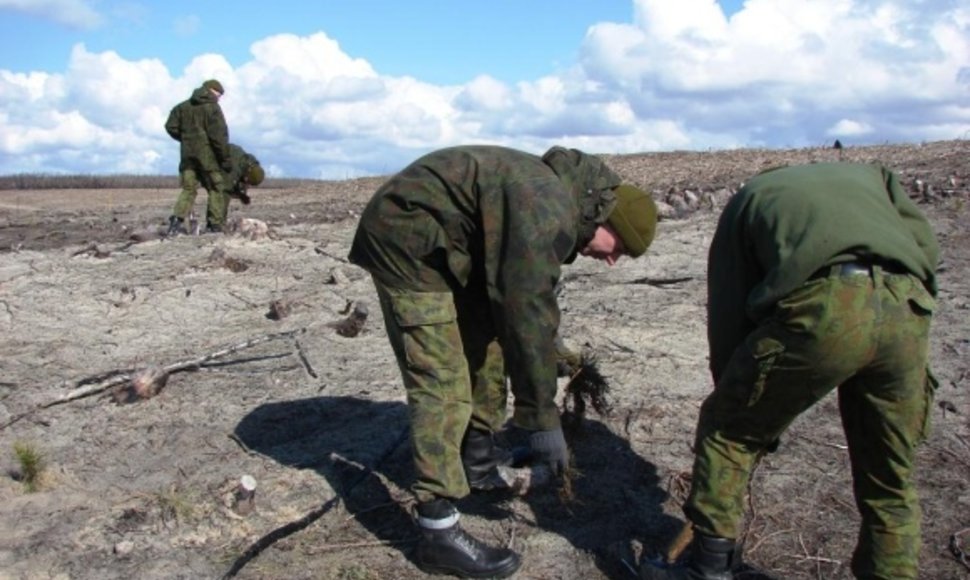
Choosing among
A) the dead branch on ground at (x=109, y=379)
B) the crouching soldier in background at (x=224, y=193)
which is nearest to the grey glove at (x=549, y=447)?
the dead branch on ground at (x=109, y=379)

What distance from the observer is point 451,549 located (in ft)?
11.4

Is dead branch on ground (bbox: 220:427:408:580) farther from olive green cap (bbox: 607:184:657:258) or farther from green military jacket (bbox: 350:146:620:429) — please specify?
olive green cap (bbox: 607:184:657:258)

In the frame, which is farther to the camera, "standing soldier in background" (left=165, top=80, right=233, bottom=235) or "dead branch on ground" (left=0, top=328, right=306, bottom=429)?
"standing soldier in background" (left=165, top=80, right=233, bottom=235)

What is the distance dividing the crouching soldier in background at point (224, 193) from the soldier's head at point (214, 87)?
60 cm

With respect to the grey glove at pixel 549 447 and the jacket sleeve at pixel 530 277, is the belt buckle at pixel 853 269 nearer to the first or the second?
the jacket sleeve at pixel 530 277

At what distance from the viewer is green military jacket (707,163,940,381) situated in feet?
8.71

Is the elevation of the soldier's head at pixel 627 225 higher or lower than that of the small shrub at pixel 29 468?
higher

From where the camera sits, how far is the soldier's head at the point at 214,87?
428 inches

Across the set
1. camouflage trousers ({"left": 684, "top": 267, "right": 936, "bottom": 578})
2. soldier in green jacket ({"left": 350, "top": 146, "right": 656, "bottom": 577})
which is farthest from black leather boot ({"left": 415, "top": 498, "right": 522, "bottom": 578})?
camouflage trousers ({"left": 684, "top": 267, "right": 936, "bottom": 578})

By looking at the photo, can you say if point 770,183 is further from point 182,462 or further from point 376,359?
point 376,359

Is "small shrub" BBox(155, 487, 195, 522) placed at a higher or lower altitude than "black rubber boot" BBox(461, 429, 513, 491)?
lower

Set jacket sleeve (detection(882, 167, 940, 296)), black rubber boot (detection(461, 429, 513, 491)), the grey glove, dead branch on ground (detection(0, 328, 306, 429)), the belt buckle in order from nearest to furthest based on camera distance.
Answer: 1. the belt buckle
2. jacket sleeve (detection(882, 167, 940, 296))
3. the grey glove
4. black rubber boot (detection(461, 429, 513, 491))
5. dead branch on ground (detection(0, 328, 306, 429))

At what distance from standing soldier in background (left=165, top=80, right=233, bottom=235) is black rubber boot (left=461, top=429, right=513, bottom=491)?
7262 mm

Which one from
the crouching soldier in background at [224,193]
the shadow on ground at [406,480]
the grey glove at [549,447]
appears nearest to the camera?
the grey glove at [549,447]
